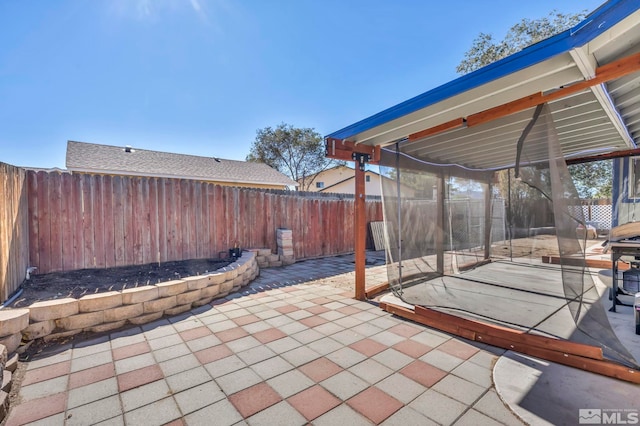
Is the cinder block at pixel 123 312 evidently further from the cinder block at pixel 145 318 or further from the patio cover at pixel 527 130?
the patio cover at pixel 527 130

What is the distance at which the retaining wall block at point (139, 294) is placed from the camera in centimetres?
286

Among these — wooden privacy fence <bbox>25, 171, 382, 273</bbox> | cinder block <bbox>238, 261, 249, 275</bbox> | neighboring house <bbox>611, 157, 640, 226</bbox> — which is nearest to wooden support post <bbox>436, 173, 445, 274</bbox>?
cinder block <bbox>238, 261, 249, 275</bbox>

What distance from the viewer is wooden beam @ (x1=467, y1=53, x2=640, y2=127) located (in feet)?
5.75

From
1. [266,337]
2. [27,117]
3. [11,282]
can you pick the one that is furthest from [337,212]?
[27,117]

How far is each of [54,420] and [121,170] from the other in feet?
34.3

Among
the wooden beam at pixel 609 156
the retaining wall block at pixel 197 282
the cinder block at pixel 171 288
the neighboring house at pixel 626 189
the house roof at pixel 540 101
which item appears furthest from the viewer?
the neighboring house at pixel 626 189

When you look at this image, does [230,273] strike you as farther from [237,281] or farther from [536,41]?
[536,41]

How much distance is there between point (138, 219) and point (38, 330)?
2232 millimetres

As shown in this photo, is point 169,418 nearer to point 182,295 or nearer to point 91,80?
point 182,295

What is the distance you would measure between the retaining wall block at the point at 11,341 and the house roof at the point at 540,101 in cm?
340

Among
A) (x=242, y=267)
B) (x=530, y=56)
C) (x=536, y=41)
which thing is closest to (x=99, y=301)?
(x=242, y=267)

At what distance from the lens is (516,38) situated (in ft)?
33.6

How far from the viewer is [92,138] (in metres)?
11.7

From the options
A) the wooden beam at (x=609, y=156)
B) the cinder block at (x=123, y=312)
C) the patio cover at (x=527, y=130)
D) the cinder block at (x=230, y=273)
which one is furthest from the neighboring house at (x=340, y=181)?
the cinder block at (x=123, y=312)
